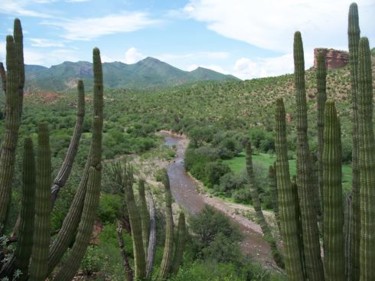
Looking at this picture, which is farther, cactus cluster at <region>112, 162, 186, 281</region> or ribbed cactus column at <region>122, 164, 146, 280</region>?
cactus cluster at <region>112, 162, 186, 281</region>

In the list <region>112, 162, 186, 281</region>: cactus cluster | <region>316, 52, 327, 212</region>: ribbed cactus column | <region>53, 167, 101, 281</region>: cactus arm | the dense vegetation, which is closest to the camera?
<region>53, 167, 101, 281</region>: cactus arm

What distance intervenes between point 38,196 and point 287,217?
2963 millimetres

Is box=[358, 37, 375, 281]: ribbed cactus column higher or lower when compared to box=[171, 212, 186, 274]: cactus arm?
higher

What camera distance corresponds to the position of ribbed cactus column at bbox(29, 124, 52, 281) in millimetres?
5559

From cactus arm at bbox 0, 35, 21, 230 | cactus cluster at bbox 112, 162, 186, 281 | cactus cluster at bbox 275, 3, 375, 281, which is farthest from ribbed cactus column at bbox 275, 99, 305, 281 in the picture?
cactus cluster at bbox 112, 162, 186, 281

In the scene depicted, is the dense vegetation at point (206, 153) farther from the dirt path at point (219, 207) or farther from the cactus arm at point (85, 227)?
the dirt path at point (219, 207)

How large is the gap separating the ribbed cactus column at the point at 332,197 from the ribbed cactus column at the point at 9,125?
3.90 metres

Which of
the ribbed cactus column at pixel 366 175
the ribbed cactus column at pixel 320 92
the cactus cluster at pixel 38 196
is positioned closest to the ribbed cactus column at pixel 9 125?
the cactus cluster at pixel 38 196

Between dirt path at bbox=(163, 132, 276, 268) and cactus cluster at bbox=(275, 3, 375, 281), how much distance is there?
12924 millimetres

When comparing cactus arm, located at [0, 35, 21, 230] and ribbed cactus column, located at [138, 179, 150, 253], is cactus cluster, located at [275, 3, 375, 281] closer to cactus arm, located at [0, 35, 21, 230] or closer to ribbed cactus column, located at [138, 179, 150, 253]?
cactus arm, located at [0, 35, 21, 230]

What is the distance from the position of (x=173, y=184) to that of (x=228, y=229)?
586 inches

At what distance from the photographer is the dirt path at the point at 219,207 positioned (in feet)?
75.9

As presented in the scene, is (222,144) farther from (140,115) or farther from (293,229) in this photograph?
(293,229)

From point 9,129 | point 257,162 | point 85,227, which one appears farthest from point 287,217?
point 257,162
